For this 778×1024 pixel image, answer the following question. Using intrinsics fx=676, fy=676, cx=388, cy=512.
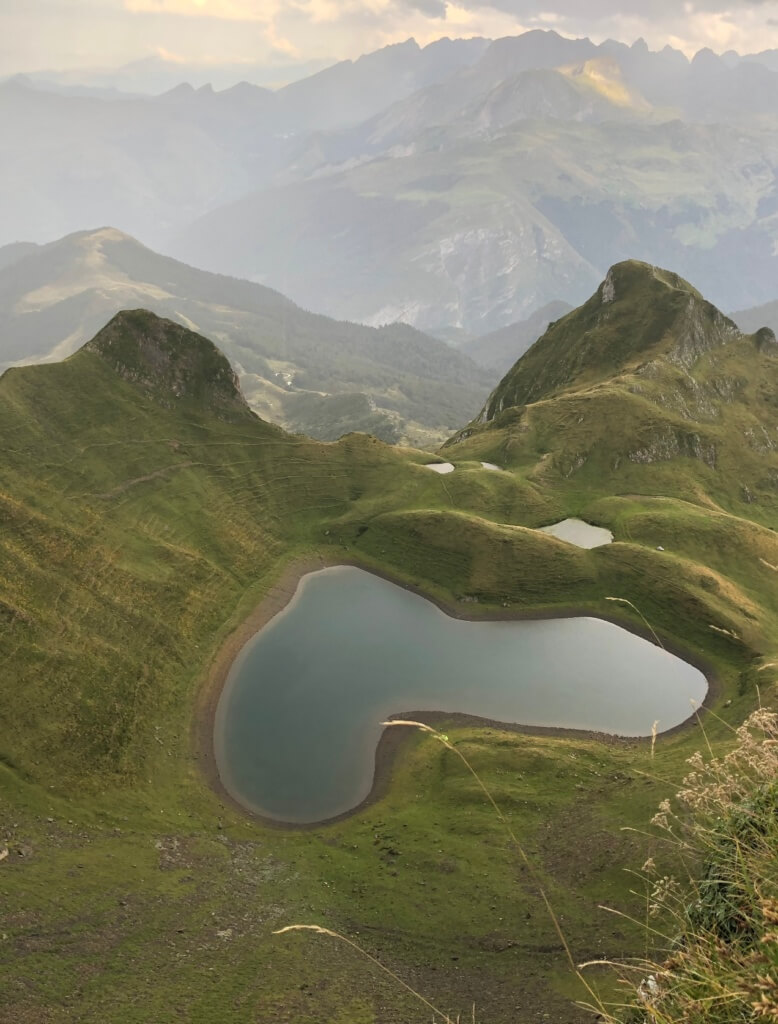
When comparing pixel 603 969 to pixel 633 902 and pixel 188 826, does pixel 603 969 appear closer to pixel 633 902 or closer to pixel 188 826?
pixel 633 902

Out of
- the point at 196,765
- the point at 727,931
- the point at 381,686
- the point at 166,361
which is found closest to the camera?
the point at 727,931

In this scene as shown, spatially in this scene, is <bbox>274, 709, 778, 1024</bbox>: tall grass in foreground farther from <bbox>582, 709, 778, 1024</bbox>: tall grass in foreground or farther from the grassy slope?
the grassy slope

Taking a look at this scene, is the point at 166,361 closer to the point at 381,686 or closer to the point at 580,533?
the point at 381,686

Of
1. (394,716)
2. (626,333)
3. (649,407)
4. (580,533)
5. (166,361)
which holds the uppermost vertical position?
(166,361)

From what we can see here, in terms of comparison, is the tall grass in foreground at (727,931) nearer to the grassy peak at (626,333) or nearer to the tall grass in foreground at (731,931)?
the tall grass in foreground at (731,931)

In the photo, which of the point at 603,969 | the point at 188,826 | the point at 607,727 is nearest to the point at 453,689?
the point at 607,727

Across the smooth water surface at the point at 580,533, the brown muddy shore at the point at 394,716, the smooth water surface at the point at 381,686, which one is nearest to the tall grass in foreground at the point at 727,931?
the brown muddy shore at the point at 394,716

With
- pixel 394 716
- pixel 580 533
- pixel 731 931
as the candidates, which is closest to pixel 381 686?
pixel 394 716
